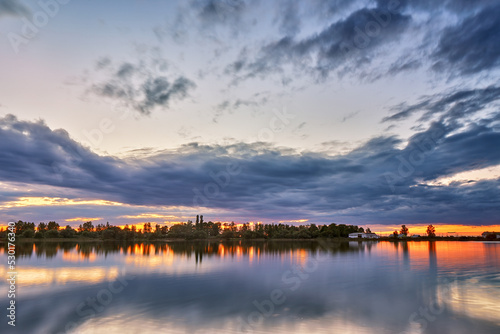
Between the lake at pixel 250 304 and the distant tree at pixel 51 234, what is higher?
the lake at pixel 250 304

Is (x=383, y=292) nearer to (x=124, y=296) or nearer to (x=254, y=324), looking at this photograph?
(x=254, y=324)

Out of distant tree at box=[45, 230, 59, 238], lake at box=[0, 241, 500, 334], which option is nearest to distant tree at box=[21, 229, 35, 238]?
distant tree at box=[45, 230, 59, 238]

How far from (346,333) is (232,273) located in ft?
122

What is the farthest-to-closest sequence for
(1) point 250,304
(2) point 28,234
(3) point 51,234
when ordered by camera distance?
(3) point 51,234
(2) point 28,234
(1) point 250,304

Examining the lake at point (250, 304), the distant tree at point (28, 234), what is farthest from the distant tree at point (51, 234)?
the lake at point (250, 304)

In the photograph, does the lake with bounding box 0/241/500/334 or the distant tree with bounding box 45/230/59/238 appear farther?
the distant tree with bounding box 45/230/59/238

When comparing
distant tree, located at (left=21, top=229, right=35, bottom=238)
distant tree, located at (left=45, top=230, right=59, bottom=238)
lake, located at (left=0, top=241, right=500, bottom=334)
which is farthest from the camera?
distant tree, located at (left=45, top=230, right=59, bottom=238)

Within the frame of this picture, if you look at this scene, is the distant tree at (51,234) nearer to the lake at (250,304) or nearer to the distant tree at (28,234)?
the distant tree at (28,234)

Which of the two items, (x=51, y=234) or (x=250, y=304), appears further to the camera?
(x=51, y=234)

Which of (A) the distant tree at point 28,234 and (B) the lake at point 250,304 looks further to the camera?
(A) the distant tree at point 28,234

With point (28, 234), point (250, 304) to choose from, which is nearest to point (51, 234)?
point (28, 234)

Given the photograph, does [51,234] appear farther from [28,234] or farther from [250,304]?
[250,304]

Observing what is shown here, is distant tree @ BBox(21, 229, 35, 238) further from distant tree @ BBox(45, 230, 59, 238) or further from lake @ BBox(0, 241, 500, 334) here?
lake @ BBox(0, 241, 500, 334)

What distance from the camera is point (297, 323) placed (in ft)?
83.7
